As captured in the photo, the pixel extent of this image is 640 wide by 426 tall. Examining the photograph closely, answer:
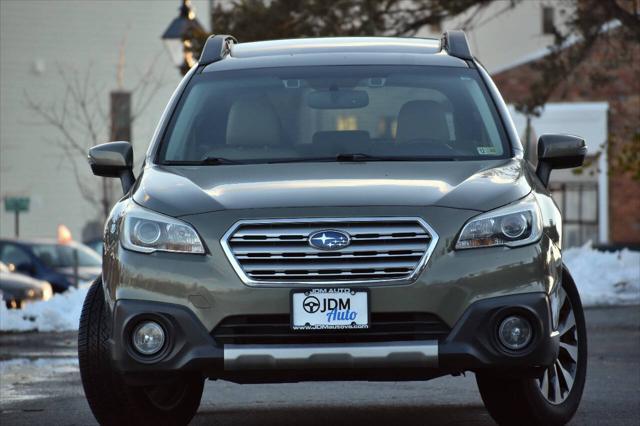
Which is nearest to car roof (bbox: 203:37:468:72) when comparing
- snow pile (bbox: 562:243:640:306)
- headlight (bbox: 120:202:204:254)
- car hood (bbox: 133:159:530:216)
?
car hood (bbox: 133:159:530:216)

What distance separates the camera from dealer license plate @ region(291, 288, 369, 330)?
692cm

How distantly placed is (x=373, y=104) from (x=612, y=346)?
6.00 m

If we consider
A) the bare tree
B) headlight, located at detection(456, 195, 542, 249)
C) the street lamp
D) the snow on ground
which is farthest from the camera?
the bare tree

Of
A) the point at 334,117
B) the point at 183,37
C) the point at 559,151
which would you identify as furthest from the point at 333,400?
the point at 183,37

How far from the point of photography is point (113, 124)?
40.9 m

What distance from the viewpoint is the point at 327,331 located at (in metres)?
6.93

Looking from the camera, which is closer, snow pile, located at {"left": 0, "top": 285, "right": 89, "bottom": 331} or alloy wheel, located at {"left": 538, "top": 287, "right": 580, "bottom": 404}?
alloy wheel, located at {"left": 538, "top": 287, "right": 580, "bottom": 404}

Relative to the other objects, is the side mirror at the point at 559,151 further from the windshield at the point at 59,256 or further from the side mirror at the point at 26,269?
the windshield at the point at 59,256

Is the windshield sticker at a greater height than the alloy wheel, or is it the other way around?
the windshield sticker

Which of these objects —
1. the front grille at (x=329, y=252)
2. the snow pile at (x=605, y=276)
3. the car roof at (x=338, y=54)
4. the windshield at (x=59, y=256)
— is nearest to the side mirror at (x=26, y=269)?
the windshield at (x=59, y=256)

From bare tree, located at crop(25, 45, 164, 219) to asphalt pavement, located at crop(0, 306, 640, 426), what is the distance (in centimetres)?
3171

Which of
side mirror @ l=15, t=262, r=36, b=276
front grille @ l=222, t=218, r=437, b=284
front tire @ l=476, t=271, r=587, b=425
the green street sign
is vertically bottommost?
side mirror @ l=15, t=262, r=36, b=276

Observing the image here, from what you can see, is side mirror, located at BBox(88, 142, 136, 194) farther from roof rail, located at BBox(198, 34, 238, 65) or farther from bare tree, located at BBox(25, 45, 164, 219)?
bare tree, located at BBox(25, 45, 164, 219)

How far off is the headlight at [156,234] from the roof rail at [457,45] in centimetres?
227
